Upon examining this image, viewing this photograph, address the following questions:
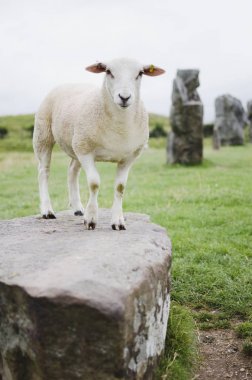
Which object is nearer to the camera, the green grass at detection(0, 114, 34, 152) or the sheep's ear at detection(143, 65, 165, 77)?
the sheep's ear at detection(143, 65, 165, 77)

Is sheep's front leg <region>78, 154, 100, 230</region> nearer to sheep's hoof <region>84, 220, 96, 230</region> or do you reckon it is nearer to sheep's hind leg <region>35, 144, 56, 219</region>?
sheep's hoof <region>84, 220, 96, 230</region>

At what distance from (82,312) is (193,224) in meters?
6.62

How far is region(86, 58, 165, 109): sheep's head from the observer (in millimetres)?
4941

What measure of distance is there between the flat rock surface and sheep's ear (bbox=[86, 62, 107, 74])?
1887 millimetres

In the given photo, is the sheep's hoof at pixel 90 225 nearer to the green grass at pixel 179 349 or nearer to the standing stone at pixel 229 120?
the green grass at pixel 179 349

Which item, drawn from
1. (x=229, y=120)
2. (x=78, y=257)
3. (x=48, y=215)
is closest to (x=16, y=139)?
(x=229, y=120)

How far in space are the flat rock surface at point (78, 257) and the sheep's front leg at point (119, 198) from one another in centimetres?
13

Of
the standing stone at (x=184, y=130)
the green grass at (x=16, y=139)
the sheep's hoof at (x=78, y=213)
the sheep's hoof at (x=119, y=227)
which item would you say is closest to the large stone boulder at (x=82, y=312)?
the sheep's hoof at (x=119, y=227)

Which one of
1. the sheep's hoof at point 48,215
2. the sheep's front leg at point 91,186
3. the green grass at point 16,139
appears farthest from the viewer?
the green grass at point 16,139

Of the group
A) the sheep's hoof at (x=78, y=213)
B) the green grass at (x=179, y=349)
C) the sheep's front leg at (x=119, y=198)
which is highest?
the sheep's front leg at (x=119, y=198)

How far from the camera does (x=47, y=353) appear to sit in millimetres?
3627

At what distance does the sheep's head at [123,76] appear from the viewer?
4941 millimetres

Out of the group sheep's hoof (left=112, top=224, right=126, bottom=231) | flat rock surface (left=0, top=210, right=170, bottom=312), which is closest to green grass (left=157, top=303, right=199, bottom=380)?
flat rock surface (left=0, top=210, right=170, bottom=312)

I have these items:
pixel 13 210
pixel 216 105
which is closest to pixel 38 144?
pixel 13 210
